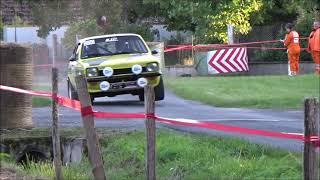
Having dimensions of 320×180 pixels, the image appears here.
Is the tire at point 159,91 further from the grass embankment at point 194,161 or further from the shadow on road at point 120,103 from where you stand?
the grass embankment at point 194,161

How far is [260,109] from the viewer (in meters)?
14.3

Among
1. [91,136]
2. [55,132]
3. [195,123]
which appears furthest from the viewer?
[55,132]

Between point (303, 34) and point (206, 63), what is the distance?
504 cm

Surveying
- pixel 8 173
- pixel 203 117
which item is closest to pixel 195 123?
pixel 8 173

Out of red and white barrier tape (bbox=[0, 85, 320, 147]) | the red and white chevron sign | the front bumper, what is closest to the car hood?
the front bumper

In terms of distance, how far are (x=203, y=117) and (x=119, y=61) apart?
7.87ft

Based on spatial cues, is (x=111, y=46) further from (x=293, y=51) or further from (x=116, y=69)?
(x=293, y=51)

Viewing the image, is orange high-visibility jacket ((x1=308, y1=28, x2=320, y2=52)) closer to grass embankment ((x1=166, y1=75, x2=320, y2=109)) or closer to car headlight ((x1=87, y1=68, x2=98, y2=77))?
grass embankment ((x1=166, y1=75, x2=320, y2=109))

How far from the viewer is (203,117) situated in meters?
12.8

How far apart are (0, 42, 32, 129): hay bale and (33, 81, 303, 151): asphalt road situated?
3.79 feet

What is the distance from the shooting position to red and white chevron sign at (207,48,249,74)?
2670cm

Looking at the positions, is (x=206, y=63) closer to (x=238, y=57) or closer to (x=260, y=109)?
(x=238, y=57)

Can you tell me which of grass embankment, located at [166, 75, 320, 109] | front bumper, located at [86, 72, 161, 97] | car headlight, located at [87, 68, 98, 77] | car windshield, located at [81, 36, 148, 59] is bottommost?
grass embankment, located at [166, 75, 320, 109]

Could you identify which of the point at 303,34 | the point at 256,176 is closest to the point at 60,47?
the point at 303,34
